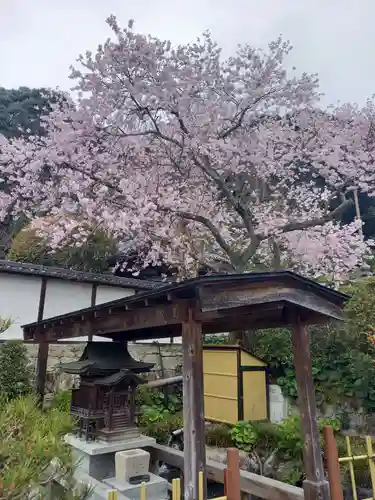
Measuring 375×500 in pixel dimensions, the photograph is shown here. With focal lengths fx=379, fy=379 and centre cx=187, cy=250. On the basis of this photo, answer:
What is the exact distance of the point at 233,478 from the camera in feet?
9.32

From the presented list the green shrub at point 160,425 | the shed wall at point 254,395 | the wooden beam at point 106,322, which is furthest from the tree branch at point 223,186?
the green shrub at point 160,425

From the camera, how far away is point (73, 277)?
31.2 feet

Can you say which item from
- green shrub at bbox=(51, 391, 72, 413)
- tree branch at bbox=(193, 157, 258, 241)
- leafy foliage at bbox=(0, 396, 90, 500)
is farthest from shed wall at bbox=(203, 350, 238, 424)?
leafy foliage at bbox=(0, 396, 90, 500)

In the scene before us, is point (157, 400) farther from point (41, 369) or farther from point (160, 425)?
point (41, 369)

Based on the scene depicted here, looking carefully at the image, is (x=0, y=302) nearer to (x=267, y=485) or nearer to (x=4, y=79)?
(x=267, y=485)

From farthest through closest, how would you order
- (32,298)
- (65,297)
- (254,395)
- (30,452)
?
(65,297) < (32,298) < (254,395) < (30,452)

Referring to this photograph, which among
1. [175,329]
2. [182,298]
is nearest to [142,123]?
[175,329]

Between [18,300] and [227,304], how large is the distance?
6.98 meters

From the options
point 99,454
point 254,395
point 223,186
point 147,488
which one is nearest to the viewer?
point 147,488

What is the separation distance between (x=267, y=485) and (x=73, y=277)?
6756 millimetres

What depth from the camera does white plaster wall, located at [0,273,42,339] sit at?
870 cm

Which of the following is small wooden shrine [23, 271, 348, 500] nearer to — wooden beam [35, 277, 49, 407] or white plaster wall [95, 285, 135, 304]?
wooden beam [35, 277, 49, 407]

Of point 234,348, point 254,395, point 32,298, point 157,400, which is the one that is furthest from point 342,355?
point 32,298

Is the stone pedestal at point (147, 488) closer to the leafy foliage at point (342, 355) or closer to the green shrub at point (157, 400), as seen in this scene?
the green shrub at point (157, 400)
